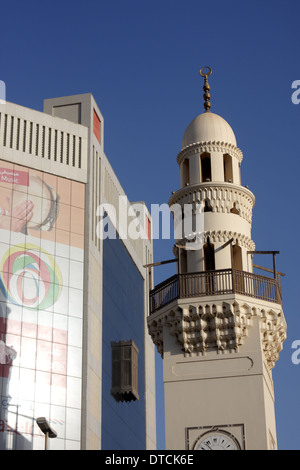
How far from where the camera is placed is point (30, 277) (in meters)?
53.5

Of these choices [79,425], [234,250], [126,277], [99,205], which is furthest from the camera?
[126,277]

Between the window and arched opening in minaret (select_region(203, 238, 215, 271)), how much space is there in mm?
25777

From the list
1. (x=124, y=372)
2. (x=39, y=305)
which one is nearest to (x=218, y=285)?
(x=39, y=305)

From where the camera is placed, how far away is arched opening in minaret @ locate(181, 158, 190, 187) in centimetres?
3553

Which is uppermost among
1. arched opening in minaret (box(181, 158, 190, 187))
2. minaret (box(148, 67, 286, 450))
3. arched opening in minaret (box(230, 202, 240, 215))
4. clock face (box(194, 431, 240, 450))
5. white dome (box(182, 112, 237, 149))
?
white dome (box(182, 112, 237, 149))

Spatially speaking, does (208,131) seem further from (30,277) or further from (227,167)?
(30,277)

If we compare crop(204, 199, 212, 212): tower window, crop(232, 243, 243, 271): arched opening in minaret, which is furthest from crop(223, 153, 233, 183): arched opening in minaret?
crop(232, 243, 243, 271): arched opening in minaret

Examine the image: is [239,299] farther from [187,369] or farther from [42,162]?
[42,162]

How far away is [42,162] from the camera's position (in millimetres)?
56688

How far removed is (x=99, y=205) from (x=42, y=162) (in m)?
5.15

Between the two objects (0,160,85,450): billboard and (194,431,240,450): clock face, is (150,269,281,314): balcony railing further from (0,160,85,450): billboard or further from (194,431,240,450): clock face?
(0,160,85,450): billboard

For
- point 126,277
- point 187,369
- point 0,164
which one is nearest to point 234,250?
point 187,369

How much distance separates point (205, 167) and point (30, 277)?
67.6 ft

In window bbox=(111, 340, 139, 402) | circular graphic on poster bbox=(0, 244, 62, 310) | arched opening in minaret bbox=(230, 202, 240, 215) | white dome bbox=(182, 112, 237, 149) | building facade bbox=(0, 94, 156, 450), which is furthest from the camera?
window bbox=(111, 340, 139, 402)
